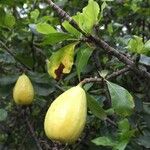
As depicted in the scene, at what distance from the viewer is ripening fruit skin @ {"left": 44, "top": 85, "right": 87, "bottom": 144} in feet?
4.41

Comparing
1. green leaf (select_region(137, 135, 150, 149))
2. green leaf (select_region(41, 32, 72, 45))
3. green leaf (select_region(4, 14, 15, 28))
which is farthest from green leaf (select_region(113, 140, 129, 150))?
green leaf (select_region(4, 14, 15, 28))

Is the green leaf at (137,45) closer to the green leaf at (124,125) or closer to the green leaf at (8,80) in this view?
the green leaf at (124,125)

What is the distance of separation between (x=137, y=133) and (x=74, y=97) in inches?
27.4

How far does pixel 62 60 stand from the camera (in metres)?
1.65

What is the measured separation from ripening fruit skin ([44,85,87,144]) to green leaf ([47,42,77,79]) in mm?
257

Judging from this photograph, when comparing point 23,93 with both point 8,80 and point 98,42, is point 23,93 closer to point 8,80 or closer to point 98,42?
point 8,80

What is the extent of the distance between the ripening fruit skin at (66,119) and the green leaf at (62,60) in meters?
0.26

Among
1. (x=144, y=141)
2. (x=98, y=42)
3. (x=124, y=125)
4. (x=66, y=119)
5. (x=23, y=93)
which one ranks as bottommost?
(x=144, y=141)

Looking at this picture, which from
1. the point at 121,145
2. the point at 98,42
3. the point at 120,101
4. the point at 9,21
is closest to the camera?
the point at 98,42

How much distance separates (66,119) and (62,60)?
349 mm

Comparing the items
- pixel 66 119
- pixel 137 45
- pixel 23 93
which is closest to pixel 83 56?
pixel 137 45

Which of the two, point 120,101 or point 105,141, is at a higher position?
point 120,101

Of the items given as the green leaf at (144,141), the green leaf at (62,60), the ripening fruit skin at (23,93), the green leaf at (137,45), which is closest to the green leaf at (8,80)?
the ripening fruit skin at (23,93)

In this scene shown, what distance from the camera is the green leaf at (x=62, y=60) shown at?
63.9 inches
